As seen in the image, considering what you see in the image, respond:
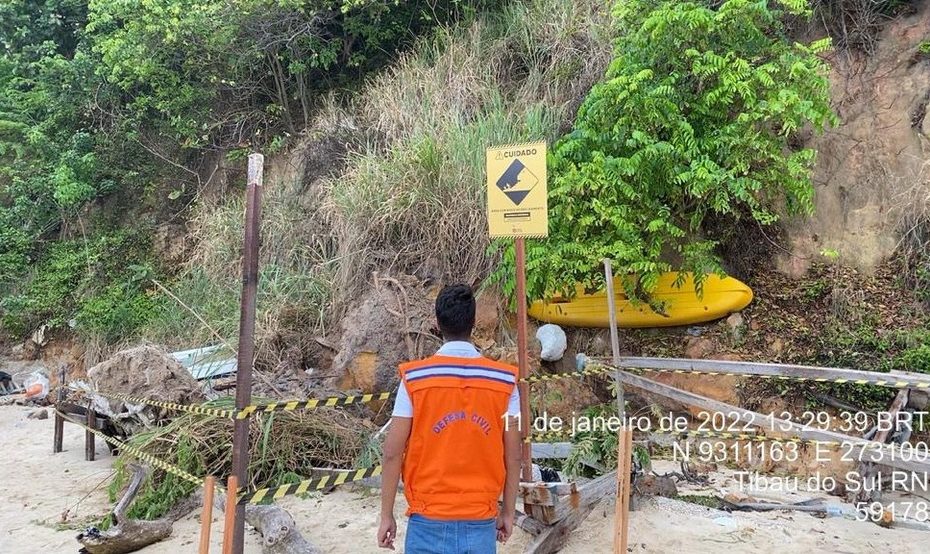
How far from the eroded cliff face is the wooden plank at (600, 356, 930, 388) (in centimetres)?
162

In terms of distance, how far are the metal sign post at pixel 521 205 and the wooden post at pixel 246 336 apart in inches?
49.9

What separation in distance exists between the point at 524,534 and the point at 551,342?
252 cm

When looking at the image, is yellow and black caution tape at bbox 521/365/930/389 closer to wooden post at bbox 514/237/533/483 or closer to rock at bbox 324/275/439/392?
wooden post at bbox 514/237/533/483

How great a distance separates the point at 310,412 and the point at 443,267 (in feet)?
7.35

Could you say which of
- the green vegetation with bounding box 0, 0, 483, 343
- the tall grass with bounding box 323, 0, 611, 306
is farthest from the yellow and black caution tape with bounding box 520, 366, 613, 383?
the green vegetation with bounding box 0, 0, 483, 343

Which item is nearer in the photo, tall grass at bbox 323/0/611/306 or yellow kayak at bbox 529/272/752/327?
yellow kayak at bbox 529/272/752/327

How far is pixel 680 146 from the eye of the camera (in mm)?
5613

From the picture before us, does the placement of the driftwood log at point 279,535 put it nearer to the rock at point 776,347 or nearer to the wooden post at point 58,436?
the wooden post at point 58,436

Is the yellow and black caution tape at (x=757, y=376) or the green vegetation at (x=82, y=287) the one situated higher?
the green vegetation at (x=82, y=287)

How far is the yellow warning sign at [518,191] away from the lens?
3.45 meters

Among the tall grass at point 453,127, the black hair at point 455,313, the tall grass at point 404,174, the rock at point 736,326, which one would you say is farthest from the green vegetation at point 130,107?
the black hair at point 455,313

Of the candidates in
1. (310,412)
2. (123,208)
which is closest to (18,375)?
(123,208)

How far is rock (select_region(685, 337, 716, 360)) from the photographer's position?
5.93 meters

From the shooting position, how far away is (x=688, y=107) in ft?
19.1
